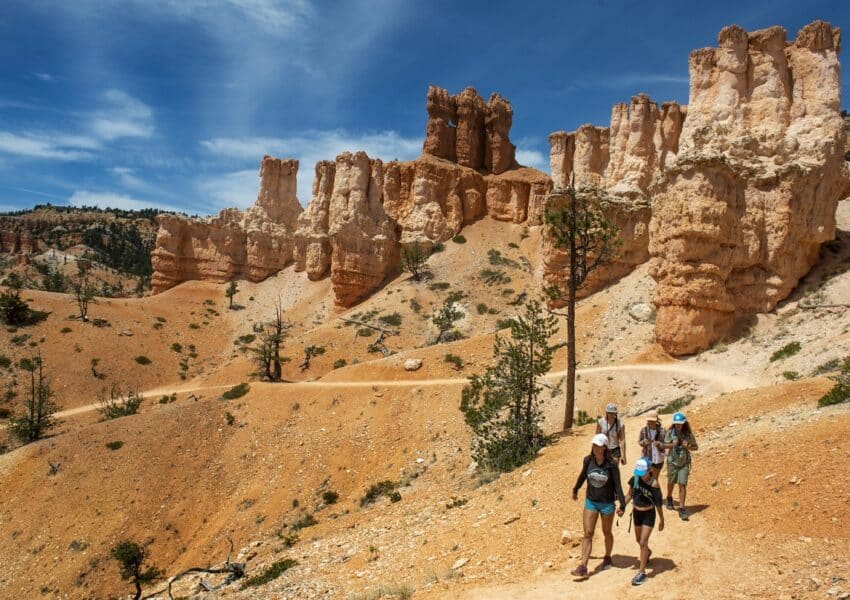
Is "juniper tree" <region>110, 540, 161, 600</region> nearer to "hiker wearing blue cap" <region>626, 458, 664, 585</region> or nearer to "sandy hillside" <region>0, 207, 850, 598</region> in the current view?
"sandy hillside" <region>0, 207, 850, 598</region>

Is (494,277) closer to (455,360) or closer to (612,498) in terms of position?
(455,360)

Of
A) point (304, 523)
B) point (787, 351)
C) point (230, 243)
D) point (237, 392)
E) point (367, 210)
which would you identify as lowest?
point (304, 523)

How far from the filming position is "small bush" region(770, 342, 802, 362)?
1983 centimetres

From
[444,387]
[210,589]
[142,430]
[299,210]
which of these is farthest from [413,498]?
[299,210]

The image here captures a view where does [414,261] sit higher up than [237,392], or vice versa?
[414,261]

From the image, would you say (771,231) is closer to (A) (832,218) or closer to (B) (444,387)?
(A) (832,218)

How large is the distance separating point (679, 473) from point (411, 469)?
1381 cm

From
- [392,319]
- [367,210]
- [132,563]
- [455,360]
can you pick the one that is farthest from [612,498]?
[367,210]

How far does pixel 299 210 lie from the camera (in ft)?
207

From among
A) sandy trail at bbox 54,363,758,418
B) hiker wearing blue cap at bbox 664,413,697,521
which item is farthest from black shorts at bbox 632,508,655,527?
sandy trail at bbox 54,363,758,418

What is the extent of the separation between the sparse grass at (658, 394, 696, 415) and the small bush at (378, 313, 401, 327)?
93.9ft

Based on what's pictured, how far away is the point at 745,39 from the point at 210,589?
104ft

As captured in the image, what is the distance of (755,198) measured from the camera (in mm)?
24375

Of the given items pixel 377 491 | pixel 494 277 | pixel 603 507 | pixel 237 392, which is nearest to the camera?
pixel 603 507
